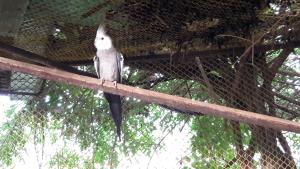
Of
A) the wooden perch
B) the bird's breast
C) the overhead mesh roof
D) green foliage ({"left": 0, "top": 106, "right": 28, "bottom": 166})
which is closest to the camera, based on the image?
the wooden perch

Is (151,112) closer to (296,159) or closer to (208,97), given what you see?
(208,97)

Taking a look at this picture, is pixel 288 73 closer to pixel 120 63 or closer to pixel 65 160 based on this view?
pixel 120 63

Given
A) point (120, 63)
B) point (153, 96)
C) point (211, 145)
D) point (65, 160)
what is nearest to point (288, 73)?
point (211, 145)

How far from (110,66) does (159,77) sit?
338 mm

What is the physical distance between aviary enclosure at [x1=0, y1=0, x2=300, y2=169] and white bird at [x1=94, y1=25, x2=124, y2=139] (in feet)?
0.18

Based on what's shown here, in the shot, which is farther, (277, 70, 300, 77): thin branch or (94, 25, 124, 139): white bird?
(277, 70, 300, 77): thin branch

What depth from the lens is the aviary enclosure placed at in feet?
6.95

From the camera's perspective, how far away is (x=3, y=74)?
8.00 ft

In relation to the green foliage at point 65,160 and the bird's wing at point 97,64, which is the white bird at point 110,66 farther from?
the green foliage at point 65,160

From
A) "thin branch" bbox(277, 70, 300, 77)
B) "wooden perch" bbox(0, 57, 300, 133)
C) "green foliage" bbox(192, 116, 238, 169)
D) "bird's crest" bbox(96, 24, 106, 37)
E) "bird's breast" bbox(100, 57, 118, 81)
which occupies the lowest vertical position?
"green foliage" bbox(192, 116, 238, 169)

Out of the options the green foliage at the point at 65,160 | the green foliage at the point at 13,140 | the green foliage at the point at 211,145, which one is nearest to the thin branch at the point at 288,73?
the green foliage at the point at 211,145

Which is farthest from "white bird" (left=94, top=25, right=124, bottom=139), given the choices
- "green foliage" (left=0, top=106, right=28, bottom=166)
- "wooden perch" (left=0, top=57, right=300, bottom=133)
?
"wooden perch" (left=0, top=57, right=300, bottom=133)

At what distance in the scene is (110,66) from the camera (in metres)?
2.66

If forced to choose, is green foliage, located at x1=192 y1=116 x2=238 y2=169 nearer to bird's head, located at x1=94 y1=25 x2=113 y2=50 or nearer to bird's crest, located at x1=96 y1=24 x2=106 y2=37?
bird's head, located at x1=94 y1=25 x2=113 y2=50
